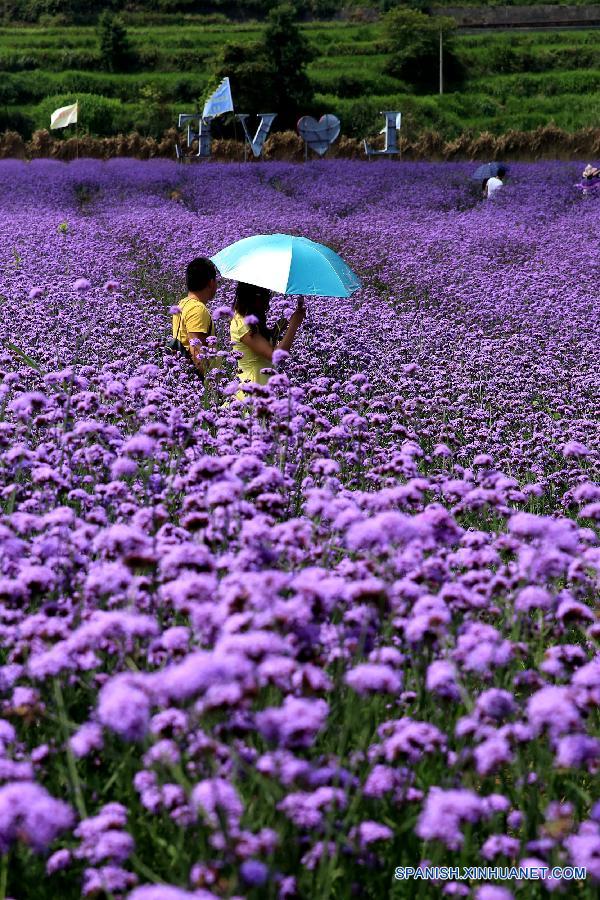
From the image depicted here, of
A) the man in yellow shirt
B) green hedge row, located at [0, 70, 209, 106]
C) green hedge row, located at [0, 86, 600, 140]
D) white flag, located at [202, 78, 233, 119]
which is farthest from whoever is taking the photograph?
green hedge row, located at [0, 70, 209, 106]

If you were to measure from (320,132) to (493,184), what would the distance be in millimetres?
7782

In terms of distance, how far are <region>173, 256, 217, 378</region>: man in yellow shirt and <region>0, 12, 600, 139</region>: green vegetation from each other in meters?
30.2

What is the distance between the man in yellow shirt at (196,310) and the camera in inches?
243

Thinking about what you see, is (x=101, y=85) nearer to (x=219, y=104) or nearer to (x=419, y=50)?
(x=419, y=50)

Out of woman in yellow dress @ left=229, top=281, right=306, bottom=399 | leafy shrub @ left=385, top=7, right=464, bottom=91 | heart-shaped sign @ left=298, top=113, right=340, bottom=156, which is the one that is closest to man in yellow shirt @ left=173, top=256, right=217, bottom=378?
woman in yellow dress @ left=229, top=281, right=306, bottom=399

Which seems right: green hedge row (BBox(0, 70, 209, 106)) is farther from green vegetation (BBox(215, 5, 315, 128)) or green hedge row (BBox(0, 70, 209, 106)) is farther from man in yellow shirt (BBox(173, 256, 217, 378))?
man in yellow shirt (BBox(173, 256, 217, 378))

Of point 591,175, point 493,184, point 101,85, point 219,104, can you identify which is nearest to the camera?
point 493,184

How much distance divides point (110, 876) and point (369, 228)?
39.6ft

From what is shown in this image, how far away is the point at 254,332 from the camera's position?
5832 mm

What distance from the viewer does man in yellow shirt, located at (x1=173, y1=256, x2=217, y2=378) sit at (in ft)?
20.2

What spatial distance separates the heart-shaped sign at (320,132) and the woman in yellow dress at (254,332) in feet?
61.5

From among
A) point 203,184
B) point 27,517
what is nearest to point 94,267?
point 27,517

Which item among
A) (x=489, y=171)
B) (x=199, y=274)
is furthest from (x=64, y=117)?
(x=199, y=274)

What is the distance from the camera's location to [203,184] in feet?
62.0
